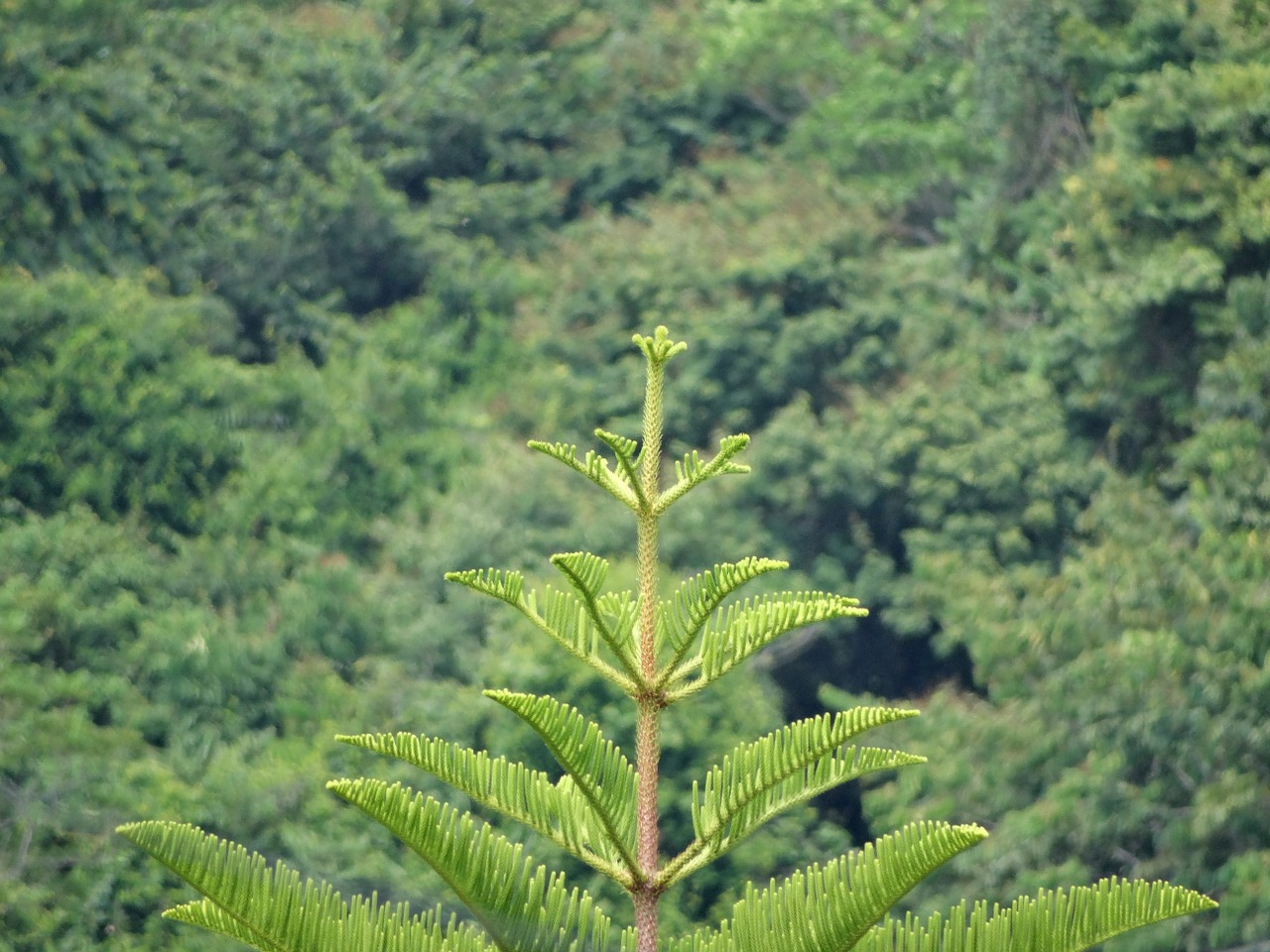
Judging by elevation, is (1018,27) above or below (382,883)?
above

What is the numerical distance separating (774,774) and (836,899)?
274 millimetres

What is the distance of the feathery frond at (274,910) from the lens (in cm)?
339

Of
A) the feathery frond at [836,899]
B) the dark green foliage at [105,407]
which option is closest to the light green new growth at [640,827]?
the feathery frond at [836,899]

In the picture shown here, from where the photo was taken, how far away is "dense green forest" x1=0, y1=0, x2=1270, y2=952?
1166cm

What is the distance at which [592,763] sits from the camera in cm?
332

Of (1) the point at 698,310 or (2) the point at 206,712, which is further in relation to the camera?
(1) the point at 698,310

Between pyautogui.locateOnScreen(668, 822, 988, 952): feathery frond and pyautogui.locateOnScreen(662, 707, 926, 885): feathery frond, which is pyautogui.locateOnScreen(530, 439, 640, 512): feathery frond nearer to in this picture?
pyautogui.locateOnScreen(662, 707, 926, 885): feathery frond

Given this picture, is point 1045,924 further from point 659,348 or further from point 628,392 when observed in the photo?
A: point 628,392

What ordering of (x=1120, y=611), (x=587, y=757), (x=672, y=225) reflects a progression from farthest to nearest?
1. (x=672, y=225)
2. (x=1120, y=611)
3. (x=587, y=757)

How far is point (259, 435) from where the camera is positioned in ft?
55.7

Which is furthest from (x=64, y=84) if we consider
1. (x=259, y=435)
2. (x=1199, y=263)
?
(x=1199, y=263)

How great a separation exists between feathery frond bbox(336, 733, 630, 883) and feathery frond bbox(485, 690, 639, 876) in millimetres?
43

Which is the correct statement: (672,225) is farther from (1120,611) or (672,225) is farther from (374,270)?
(1120,611)

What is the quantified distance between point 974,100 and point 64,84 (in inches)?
383
